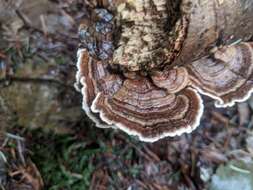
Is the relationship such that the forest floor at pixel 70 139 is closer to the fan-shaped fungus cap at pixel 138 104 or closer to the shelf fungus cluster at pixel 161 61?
the shelf fungus cluster at pixel 161 61

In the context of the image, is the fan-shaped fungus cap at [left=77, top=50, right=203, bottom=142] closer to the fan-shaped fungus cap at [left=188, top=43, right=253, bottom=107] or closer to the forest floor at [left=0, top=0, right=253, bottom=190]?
the fan-shaped fungus cap at [left=188, top=43, right=253, bottom=107]

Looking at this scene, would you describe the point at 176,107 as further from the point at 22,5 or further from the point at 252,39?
the point at 22,5

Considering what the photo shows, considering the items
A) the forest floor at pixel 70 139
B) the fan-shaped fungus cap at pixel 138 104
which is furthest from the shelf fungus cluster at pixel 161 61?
the forest floor at pixel 70 139

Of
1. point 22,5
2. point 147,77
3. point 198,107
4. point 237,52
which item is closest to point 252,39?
point 237,52

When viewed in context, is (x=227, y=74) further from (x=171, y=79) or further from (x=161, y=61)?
(x=161, y=61)

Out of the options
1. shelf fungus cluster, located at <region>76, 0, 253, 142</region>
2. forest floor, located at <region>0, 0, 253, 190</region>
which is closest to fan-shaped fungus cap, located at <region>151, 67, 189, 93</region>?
shelf fungus cluster, located at <region>76, 0, 253, 142</region>

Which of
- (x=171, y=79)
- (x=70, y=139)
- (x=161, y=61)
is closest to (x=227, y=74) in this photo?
(x=171, y=79)
